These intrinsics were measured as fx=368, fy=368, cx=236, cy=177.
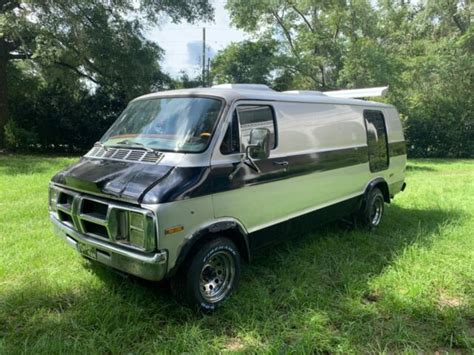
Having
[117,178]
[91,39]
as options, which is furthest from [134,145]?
[91,39]

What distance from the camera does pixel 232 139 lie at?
3.76 m

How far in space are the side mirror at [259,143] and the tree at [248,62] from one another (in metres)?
16.8

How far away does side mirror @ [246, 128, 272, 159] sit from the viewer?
3703 mm

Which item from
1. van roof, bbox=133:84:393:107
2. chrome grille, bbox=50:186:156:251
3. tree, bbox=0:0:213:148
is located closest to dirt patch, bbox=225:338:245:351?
chrome grille, bbox=50:186:156:251

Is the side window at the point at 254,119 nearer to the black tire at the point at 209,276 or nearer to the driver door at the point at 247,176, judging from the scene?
the driver door at the point at 247,176

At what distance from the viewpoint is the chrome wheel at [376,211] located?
6191 millimetres

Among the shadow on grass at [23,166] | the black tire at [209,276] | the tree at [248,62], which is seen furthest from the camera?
the tree at [248,62]

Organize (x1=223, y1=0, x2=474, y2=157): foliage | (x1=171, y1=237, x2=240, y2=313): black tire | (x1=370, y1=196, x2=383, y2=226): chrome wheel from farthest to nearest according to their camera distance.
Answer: (x1=223, y1=0, x2=474, y2=157): foliage < (x1=370, y1=196, x2=383, y2=226): chrome wheel < (x1=171, y1=237, x2=240, y2=313): black tire

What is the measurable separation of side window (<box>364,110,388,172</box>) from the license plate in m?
4.45

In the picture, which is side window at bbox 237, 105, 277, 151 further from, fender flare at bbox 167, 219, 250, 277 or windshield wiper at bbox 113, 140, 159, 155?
windshield wiper at bbox 113, 140, 159, 155

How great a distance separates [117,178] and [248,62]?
18270 mm

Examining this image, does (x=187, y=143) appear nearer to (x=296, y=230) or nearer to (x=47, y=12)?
(x=296, y=230)

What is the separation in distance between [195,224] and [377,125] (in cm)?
429

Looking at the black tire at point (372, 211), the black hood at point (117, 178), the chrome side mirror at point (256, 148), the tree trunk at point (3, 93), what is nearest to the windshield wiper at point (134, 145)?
the black hood at point (117, 178)
